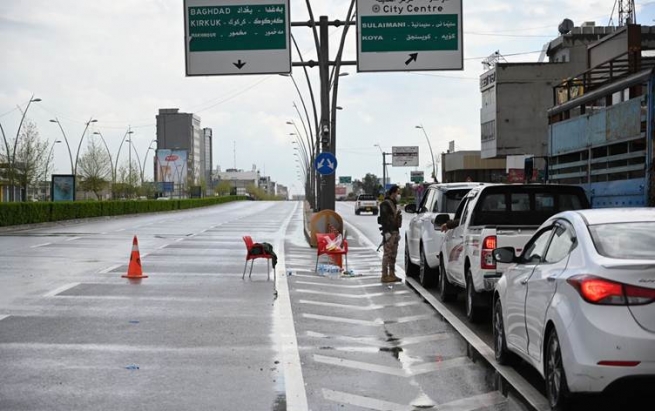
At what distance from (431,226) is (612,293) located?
968 centimetres

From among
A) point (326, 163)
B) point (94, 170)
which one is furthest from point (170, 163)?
point (326, 163)

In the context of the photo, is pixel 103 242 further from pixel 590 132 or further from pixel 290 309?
pixel 590 132

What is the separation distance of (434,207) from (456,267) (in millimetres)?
3734

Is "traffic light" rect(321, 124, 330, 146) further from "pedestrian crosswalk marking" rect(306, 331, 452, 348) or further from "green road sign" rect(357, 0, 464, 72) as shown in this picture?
"pedestrian crosswalk marking" rect(306, 331, 452, 348)

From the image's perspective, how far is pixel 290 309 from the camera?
12914 millimetres

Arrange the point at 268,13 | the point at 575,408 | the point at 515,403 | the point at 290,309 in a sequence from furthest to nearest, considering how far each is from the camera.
A: the point at 268,13, the point at 290,309, the point at 515,403, the point at 575,408

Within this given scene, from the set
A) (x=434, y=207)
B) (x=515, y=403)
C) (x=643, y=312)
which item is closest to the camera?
(x=643, y=312)

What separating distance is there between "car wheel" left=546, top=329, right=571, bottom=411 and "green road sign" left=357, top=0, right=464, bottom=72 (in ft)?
60.2

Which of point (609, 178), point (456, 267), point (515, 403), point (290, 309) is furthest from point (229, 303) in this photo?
point (515, 403)

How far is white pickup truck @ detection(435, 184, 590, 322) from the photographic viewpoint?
11070 mm

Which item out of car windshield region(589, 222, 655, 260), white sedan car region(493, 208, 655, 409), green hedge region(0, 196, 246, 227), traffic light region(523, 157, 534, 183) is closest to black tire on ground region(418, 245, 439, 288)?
traffic light region(523, 157, 534, 183)

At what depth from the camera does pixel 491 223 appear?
1216cm

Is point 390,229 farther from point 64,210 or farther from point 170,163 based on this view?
point 170,163

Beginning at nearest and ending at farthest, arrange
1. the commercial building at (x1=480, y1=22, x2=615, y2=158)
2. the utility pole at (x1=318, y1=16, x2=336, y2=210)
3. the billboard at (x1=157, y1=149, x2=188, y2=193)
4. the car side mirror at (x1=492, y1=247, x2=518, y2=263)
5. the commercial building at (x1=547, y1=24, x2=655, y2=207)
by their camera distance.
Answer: the car side mirror at (x1=492, y1=247, x2=518, y2=263)
the commercial building at (x1=547, y1=24, x2=655, y2=207)
the utility pole at (x1=318, y1=16, x2=336, y2=210)
the commercial building at (x1=480, y1=22, x2=615, y2=158)
the billboard at (x1=157, y1=149, x2=188, y2=193)
